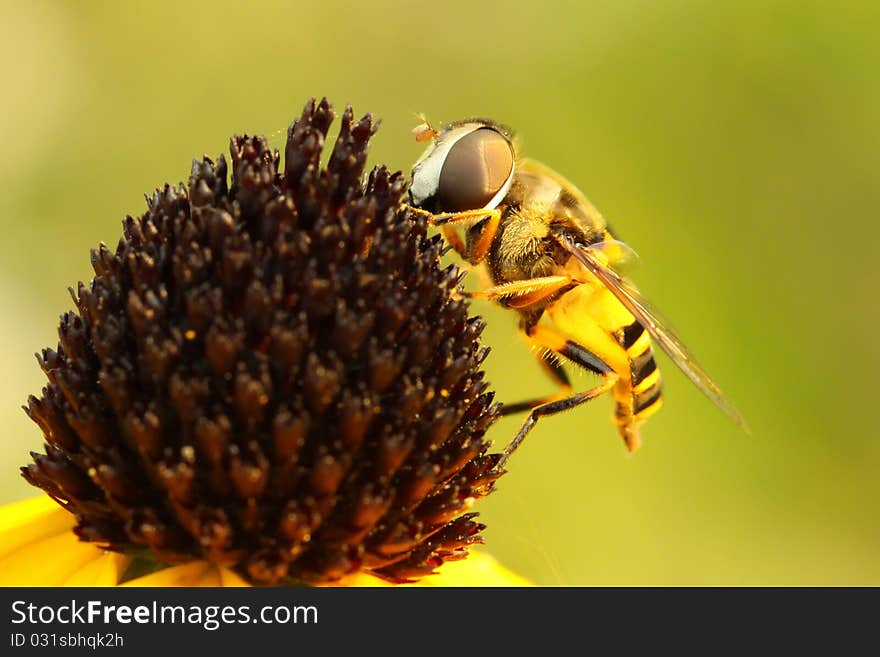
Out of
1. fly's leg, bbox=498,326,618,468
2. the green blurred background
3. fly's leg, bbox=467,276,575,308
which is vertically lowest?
fly's leg, bbox=498,326,618,468

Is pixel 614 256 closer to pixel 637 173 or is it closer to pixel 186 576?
pixel 186 576

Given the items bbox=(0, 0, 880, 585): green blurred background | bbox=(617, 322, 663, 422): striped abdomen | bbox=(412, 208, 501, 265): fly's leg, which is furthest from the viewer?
bbox=(0, 0, 880, 585): green blurred background

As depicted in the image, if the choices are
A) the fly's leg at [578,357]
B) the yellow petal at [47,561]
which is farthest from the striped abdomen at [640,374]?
the yellow petal at [47,561]

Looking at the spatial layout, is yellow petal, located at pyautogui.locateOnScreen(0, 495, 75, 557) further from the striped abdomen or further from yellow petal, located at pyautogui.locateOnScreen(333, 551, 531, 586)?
the striped abdomen

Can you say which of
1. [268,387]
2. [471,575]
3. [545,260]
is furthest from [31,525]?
[545,260]

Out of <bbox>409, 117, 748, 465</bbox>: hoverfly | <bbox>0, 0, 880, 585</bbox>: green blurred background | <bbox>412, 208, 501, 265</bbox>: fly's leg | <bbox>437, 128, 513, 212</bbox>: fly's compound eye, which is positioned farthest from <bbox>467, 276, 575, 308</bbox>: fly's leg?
<bbox>0, 0, 880, 585</bbox>: green blurred background

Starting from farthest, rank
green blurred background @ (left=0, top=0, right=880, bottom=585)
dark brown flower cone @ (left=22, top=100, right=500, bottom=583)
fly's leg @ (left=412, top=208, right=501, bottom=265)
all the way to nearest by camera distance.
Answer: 1. green blurred background @ (left=0, top=0, right=880, bottom=585)
2. fly's leg @ (left=412, top=208, right=501, bottom=265)
3. dark brown flower cone @ (left=22, top=100, right=500, bottom=583)

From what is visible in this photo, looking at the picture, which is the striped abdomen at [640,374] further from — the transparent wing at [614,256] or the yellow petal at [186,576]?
the yellow petal at [186,576]

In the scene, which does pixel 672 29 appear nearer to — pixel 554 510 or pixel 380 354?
pixel 554 510

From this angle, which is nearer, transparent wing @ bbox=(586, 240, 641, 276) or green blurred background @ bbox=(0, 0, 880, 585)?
transparent wing @ bbox=(586, 240, 641, 276)
